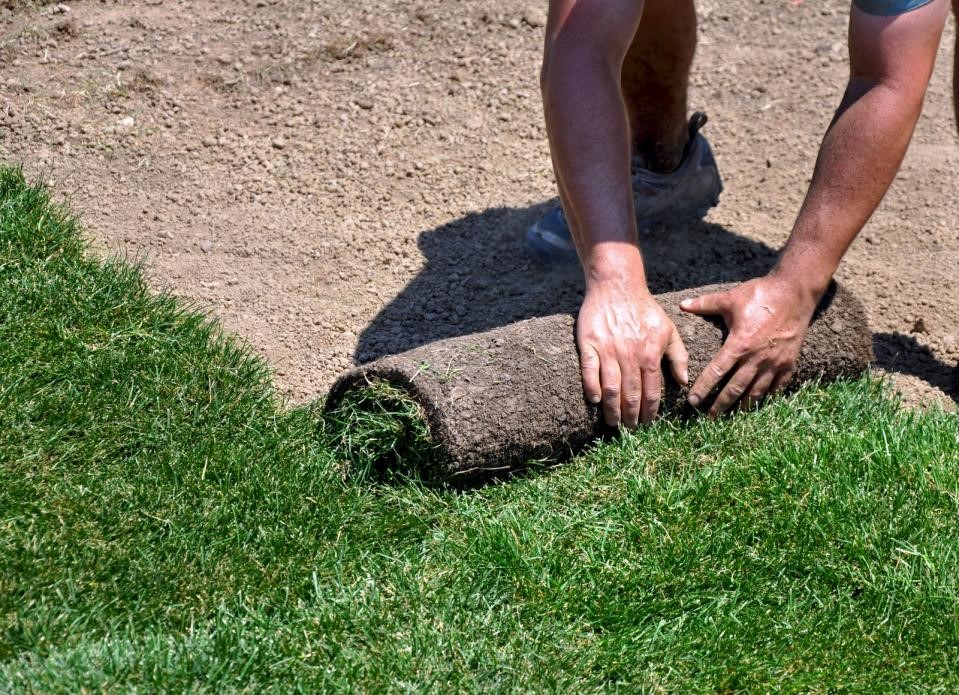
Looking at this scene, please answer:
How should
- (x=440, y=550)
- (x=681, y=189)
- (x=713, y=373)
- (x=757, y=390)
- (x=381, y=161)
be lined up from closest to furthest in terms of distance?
(x=440, y=550) < (x=713, y=373) < (x=757, y=390) < (x=681, y=189) < (x=381, y=161)

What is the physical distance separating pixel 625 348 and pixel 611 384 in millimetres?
112

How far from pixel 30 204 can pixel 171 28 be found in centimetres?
158

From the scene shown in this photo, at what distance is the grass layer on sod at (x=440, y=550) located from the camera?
262 cm

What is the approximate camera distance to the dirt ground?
406 centimetres

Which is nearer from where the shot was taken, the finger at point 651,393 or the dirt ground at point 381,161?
the finger at point 651,393

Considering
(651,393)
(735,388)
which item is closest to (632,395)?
(651,393)

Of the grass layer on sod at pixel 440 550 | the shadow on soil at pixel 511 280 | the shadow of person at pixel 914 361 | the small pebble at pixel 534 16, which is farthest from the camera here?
the small pebble at pixel 534 16

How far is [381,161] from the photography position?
473 centimetres

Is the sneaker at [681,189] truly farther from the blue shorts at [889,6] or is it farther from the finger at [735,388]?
the blue shorts at [889,6]

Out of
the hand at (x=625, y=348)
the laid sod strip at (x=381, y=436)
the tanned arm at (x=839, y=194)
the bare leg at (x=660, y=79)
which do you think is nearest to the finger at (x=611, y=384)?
the hand at (x=625, y=348)

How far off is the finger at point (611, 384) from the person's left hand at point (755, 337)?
0.25 meters

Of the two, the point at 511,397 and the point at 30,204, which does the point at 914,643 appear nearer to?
the point at 511,397

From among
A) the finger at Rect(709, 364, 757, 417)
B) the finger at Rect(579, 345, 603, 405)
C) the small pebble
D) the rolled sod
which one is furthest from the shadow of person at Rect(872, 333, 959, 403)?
the small pebble

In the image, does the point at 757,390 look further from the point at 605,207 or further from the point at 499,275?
the point at 499,275
